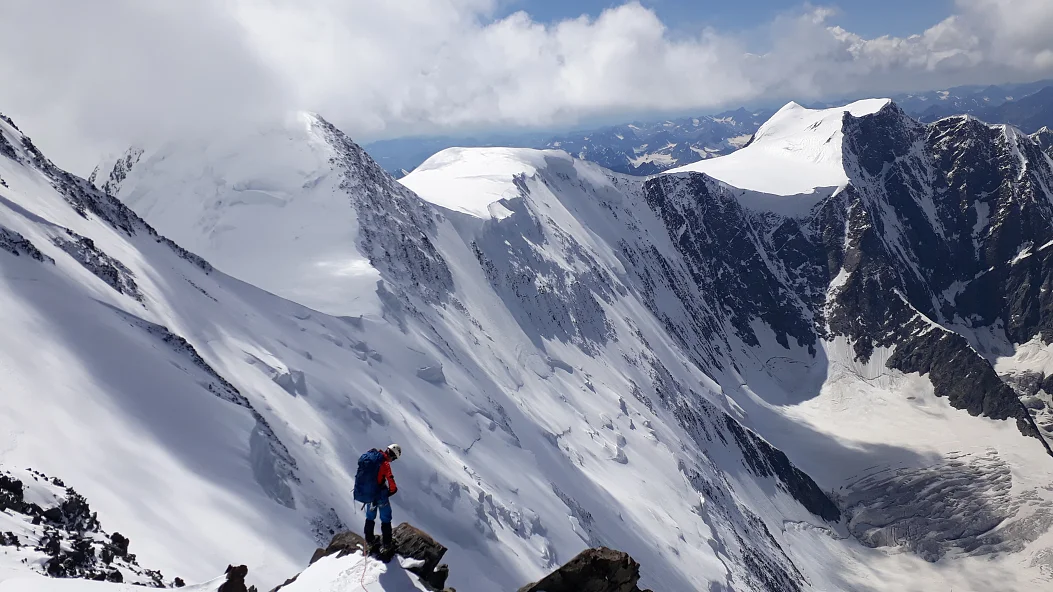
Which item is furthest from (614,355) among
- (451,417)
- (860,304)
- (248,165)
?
(860,304)

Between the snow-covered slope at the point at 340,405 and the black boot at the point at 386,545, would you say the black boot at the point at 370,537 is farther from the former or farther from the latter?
the snow-covered slope at the point at 340,405

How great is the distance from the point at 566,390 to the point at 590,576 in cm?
6341

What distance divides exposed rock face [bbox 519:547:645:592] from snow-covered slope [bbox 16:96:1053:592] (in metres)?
8.47

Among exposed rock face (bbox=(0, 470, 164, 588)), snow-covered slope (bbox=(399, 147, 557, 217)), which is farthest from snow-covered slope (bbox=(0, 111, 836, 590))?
snow-covered slope (bbox=(399, 147, 557, 217))

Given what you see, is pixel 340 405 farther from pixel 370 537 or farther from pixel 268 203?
pixel 268 203

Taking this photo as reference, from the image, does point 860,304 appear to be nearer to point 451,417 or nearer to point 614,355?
point 614,355

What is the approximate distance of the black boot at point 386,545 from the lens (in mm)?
15201

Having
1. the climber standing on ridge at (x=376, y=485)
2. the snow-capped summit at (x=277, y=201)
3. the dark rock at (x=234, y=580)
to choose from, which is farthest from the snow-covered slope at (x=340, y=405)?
the climber standing on ridge at (x=376, y=485)

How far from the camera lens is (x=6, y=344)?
66.5ft

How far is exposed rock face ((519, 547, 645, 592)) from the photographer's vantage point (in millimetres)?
17938

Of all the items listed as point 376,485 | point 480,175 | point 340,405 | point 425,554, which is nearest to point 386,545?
point 425,554

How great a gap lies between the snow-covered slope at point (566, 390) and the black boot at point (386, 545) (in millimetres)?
5470

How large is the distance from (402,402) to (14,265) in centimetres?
2695

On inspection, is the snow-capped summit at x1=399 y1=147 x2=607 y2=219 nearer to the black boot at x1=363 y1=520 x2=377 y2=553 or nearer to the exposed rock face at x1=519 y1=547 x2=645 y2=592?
the exposed rock face at x1=519 y1=547 x2=645 y2=592
